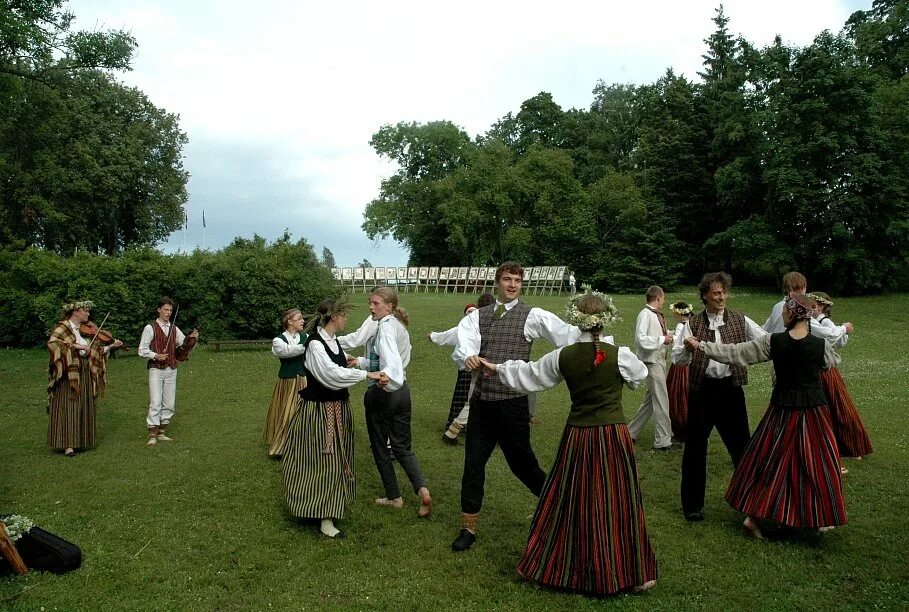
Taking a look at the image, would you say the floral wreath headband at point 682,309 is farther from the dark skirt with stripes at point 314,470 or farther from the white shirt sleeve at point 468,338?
the dark skirt with stripes at point 314,470

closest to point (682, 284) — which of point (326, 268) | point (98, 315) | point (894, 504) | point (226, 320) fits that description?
point (326, 268)

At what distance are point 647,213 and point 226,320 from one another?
23894 mm

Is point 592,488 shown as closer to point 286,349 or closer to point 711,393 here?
point 711,393

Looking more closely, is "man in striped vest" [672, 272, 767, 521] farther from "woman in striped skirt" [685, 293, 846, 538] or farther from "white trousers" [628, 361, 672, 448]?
"white trousers" [628, 361, 672, 448]

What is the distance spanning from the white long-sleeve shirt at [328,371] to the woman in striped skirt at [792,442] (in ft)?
8.94

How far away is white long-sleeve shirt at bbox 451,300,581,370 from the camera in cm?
504

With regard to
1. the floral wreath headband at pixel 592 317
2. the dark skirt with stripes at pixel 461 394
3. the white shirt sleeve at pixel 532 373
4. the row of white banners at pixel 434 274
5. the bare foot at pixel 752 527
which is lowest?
the bare foot at pixel 752 527

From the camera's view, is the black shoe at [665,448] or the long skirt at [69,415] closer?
the black shoe at [665,448]

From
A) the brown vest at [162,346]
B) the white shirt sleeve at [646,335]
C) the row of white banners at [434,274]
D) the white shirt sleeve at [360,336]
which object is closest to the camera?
the white shirt sleeve at [360,336]

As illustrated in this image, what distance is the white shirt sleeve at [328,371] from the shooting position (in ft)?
18.0

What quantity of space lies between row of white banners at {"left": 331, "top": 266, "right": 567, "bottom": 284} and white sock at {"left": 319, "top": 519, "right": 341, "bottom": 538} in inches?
1142

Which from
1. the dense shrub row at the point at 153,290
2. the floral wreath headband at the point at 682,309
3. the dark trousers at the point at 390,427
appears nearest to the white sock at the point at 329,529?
the dark trousers at the point at 390,427

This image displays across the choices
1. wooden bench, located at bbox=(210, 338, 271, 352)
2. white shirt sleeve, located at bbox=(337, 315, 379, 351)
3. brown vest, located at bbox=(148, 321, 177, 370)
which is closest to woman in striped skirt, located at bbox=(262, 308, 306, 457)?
white shirt sleeve, located at bbox=(337, 315, 379, 351)

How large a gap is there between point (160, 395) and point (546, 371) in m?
6.33
